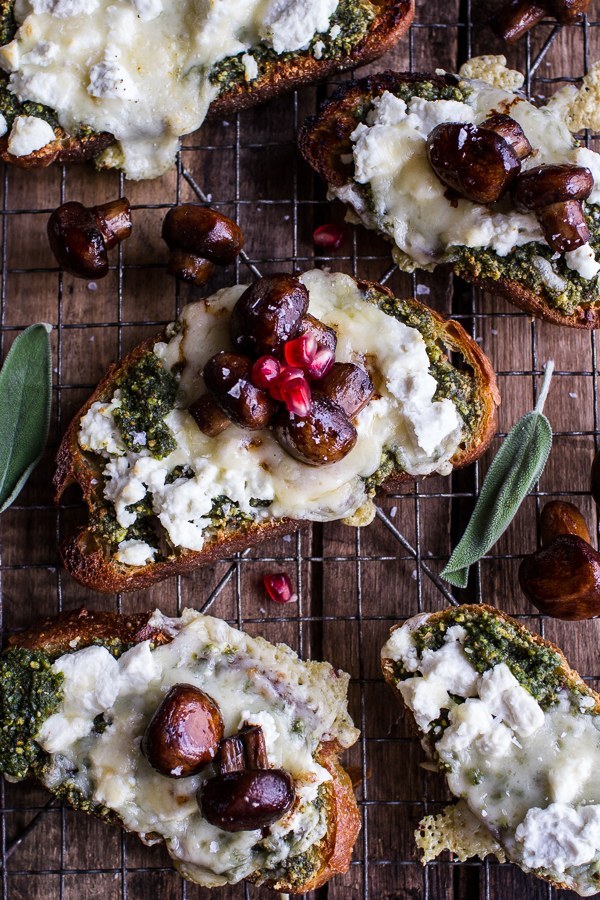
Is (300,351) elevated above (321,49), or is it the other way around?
(321,49)

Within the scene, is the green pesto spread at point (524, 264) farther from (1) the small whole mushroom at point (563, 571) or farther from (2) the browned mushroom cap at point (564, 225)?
(1) the small whole mushroom at point (563, 571)

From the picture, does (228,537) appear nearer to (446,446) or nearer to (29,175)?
(446,446)

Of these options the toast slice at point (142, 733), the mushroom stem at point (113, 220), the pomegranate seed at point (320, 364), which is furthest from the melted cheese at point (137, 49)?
the toast slice at point (142, 733)

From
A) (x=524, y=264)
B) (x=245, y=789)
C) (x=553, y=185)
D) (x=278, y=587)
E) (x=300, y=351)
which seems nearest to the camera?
(x=245, y=789)

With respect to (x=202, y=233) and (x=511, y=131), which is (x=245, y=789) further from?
(x=511, y=131)

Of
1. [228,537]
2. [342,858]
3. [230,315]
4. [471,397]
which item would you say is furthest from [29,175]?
[342,858]

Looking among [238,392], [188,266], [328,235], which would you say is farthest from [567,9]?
[238,392]

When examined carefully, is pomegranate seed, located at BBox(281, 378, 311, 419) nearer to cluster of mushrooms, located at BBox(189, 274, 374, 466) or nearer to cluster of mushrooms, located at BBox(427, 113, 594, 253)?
cluster of mushrooms, located at BBox(189, 274, 374, 466)
